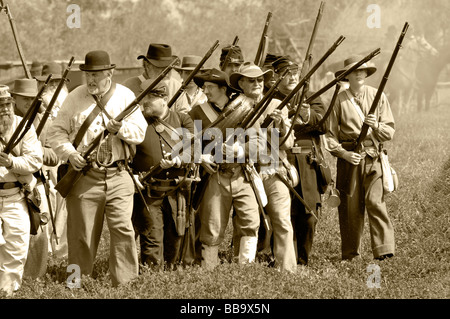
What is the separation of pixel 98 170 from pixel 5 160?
34.7 inches

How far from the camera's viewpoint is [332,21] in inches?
1332

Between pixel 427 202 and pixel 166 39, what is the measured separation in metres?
16.0

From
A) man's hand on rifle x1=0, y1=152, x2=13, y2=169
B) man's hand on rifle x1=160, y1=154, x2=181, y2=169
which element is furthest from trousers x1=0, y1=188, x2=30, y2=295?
man's hand on rifle x1=160, y1=154, x2=181, y2=169

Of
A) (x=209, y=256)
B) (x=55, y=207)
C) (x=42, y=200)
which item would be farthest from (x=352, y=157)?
(x=55, y=207)

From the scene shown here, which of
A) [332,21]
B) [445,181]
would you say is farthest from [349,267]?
[332,21]

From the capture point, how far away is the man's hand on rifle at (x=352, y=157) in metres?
10.9

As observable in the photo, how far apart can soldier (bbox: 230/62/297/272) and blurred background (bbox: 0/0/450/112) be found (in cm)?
1069

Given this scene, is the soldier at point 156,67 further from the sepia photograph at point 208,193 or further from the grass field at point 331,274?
the grass field at point 331,274

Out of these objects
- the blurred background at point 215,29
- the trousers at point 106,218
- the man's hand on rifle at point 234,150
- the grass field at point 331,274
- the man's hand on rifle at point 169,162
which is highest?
the man's hand on rifle at point 234,150

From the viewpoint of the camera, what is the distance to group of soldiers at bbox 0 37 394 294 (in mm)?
9281

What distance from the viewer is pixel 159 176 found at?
9.95 metres

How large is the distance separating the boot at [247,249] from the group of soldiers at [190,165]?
0.01 m

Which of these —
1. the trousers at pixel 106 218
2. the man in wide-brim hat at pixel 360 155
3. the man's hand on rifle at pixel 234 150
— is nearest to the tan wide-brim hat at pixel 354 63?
the man in wide-brim hat at pixel 360 155
